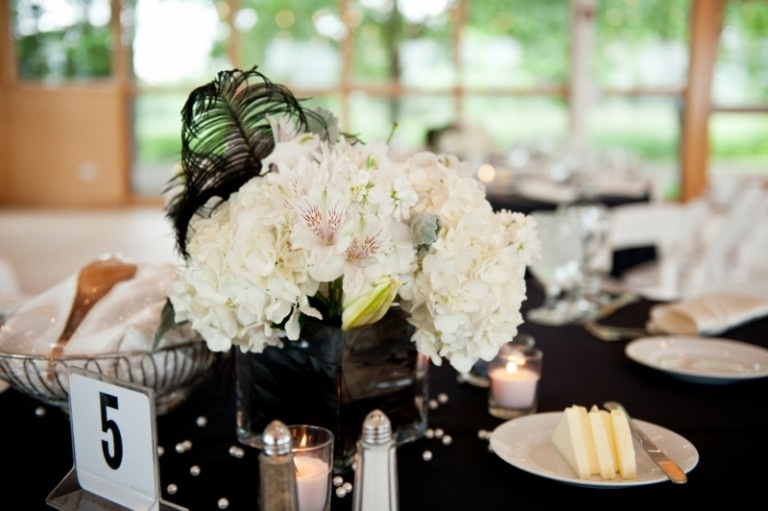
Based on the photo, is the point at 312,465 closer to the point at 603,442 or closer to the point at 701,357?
the point at 603,442

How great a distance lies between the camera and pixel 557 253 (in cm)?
175

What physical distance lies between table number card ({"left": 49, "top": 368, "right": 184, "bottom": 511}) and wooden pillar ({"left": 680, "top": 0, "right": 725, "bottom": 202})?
8.44m

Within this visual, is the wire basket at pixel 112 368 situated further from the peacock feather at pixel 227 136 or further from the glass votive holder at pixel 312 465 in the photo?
the glass votive holder at pixel 312 465

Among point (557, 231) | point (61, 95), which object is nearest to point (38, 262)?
point (61, 95)

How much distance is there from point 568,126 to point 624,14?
1228mm

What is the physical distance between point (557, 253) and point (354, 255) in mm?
892

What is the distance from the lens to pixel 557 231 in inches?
68.6

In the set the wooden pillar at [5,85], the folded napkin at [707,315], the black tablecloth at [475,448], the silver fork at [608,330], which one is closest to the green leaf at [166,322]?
the black tablecloth at [475,448]

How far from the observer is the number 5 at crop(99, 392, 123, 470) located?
3.02ft

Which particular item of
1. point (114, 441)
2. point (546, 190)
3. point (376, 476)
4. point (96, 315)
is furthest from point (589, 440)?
point (546, 190)

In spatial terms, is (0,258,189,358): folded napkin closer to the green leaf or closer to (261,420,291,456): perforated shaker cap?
the green leaf

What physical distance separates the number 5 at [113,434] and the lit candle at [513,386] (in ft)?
1.74

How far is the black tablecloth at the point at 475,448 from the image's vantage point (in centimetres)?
96

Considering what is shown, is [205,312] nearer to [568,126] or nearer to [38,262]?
[38,262]
